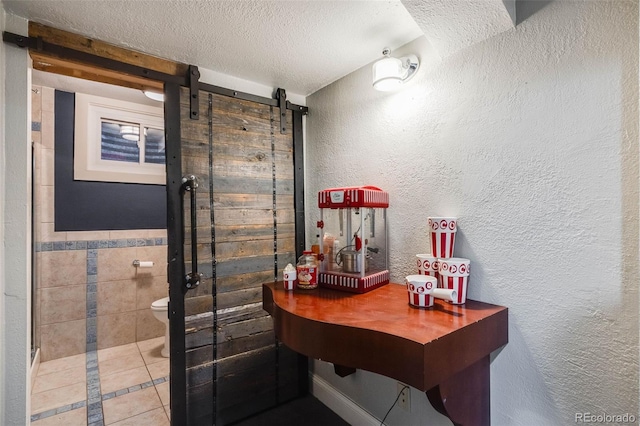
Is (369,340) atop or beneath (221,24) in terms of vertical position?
beneath

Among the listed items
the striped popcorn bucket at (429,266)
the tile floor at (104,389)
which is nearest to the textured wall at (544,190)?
the striped popcorn bucket at (429,266)

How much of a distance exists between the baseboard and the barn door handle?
42.6 inches

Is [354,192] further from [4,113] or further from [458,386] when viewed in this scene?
[4,113]

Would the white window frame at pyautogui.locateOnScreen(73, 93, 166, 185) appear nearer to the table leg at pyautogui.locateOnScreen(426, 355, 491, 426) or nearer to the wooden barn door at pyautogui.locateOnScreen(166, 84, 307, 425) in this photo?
the wooden barn door at pyautogui.locateOnScreen(166, 84, 307, 425)

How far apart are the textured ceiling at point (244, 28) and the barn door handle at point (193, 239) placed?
687 millimetres

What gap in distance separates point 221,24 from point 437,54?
99 cm

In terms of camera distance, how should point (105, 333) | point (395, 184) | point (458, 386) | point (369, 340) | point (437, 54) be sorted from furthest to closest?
1. point (105, 333)
2. point (395, 184)
3. point (437, 54)
4. point (458, 386)
5. point (369, 340)

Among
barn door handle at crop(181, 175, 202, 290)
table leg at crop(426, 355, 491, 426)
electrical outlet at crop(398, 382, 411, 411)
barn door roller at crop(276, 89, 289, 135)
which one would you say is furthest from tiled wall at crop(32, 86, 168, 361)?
table leg at crop(426, 355, 491, 426)

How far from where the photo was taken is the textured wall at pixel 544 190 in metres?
0.94

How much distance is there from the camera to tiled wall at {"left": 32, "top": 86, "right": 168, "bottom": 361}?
2.58 meters

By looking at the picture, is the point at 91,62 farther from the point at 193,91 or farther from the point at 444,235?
the point at 444,235

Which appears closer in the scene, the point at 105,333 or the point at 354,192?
the point at 354,192

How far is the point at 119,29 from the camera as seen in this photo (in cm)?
146

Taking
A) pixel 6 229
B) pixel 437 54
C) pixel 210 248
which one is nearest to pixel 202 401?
pixel 210 248
